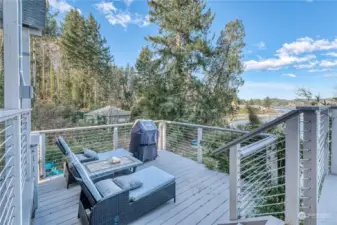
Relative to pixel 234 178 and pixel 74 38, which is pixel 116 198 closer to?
pixel 234 178

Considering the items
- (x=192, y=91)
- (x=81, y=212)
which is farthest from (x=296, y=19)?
(x=81, y=212)

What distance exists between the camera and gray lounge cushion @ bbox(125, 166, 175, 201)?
2.41m

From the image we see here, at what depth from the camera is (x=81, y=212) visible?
226cm

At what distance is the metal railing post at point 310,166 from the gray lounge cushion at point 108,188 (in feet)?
5.68

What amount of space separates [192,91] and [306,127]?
908cm

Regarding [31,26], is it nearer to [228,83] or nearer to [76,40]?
[228,83]

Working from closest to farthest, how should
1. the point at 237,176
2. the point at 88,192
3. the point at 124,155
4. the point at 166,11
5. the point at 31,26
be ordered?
1. the point at 237,176
2. the point at 88,192
3. the point at 31,26
4. the point at 124,155
5. the point at 166,11

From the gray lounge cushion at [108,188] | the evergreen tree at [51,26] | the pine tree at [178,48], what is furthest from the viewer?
the evergreen tree at [51,26]

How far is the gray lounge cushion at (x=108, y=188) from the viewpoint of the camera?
2162 millimetres

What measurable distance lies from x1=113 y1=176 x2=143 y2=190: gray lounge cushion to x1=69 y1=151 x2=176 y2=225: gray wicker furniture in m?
0.03

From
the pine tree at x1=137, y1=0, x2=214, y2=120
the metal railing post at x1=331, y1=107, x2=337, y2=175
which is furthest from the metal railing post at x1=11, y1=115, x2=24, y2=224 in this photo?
the pine tree at x1=137, y1=0, x2=214, y2=120

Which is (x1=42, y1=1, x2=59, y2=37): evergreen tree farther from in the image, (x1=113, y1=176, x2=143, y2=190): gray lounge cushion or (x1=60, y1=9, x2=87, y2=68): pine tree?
(x1=113, y1=176, x2=143, y2=190): gray lounge cushion

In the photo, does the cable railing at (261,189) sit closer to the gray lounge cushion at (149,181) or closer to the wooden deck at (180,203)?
the wooden deck at (180,203)

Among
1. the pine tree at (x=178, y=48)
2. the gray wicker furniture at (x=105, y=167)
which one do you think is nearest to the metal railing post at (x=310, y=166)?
the gray wicker furniture at (x=105, y=167)
